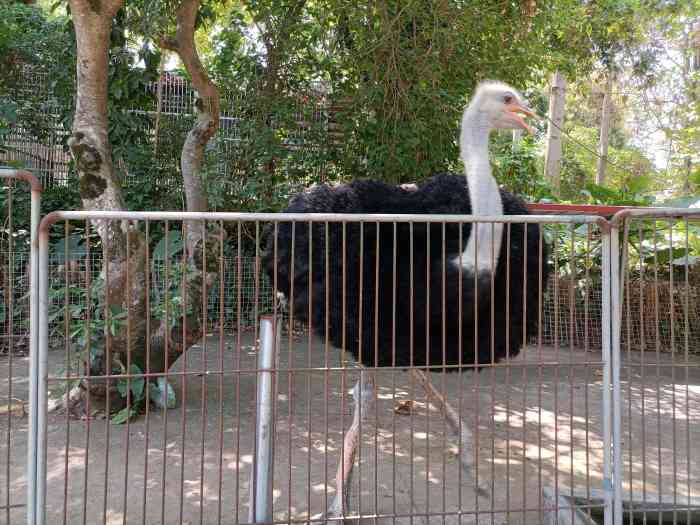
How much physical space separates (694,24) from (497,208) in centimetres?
1451

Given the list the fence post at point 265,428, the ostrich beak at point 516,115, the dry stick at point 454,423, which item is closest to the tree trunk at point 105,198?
the dry stick at point 454,423

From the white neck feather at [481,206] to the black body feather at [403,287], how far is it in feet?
0.28

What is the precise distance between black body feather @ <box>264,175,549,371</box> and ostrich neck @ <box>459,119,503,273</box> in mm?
84

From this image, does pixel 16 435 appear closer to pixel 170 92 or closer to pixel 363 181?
pixel 363 181

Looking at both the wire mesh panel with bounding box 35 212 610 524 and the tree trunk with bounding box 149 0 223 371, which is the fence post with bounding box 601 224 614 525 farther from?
the tree trunk with bounding box 149 0 223 371

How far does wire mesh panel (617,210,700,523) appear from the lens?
2.94 metres

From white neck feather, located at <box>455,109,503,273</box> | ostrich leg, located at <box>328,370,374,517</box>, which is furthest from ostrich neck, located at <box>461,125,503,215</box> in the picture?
ostrich leg, located at <box>328,370,374,517</box>

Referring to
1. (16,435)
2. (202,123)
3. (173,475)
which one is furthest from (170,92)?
(173,475)

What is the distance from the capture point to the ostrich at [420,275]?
3.21 meters

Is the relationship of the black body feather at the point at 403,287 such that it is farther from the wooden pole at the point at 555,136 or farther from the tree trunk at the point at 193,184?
the wooden pole at the point at 555,136

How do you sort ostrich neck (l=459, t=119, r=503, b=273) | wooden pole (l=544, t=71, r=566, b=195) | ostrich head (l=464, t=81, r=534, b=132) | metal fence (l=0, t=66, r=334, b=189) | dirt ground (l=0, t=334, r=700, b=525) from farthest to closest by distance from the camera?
wooden pole (l=544, t=71, r=566, b=195)
metal fence (l=0, t=66, r=334, b=189)
ostrich head (l=464, t=81, r=534, b=132)
ostrich neck (l=459, t=119, r=503, b=273)
dirt ground (l=0, t=334, r=700, b=525)

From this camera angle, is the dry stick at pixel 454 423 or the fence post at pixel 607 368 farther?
the dry stick at pixel 454 423

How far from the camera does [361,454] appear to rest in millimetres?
4426

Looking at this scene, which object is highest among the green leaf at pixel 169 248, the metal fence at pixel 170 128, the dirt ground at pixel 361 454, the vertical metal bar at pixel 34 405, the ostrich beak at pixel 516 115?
the metal fence at pixel 170 128
